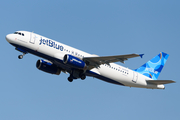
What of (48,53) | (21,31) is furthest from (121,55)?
(21,31)

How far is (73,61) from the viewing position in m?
34.2

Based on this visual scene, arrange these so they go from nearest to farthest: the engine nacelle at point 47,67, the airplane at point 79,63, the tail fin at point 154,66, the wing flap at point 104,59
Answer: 1. the wing flap at point 104,59
2. the airplane at point 79,63
3. the engine nacelle at point 47,67
4. the tail fin at point 154,66

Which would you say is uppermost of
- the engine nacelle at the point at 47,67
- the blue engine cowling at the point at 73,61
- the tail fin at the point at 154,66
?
the tail fin at the point at 154,66

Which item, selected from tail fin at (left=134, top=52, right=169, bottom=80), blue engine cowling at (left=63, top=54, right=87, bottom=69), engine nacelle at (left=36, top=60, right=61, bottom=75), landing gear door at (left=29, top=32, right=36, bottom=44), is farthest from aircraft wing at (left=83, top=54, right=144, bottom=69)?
tail fin at (left=134, top=52, right=169, bottom=80)

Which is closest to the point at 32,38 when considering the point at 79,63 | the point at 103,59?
the point at 79,63

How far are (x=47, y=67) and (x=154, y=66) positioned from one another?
687 inches

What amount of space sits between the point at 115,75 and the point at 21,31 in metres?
13.9

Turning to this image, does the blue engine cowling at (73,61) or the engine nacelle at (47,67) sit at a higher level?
the engine nacelle at (47,67)

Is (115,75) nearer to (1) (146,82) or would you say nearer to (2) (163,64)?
(1) (146,82)

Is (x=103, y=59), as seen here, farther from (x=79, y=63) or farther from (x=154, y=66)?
(x=154, y=66)

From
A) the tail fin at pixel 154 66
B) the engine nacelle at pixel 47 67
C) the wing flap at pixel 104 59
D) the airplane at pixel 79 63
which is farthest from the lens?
the tail fin at pixel 154 66

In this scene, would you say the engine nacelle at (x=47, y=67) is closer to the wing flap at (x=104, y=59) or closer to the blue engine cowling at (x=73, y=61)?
the blue engine cowling at (x=73, y=61)

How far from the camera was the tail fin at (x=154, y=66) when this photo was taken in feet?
140

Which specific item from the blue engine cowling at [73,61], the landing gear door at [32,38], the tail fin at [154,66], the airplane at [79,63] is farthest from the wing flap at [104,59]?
the tail fin at [154,66]
